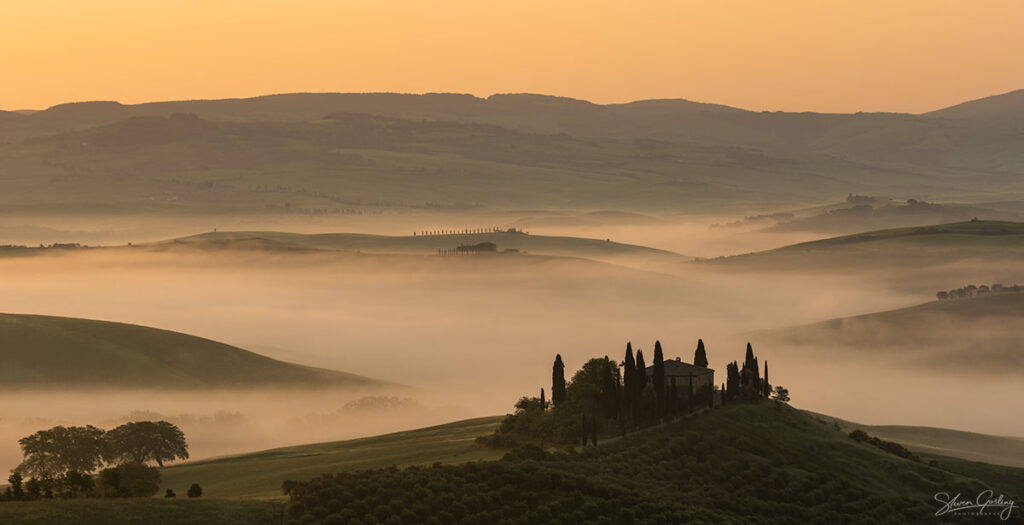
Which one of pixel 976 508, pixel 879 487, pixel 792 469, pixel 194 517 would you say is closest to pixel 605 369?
pixel 792 469

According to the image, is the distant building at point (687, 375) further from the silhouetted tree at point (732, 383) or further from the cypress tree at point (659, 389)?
the cypress tree at point (659, 389)

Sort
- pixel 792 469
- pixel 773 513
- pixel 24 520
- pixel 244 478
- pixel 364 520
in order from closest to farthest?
1. pixel 24 520
2. pixel 364 520
3. pixel 773 513
4. pixel 792 469
5. pixel 244 478

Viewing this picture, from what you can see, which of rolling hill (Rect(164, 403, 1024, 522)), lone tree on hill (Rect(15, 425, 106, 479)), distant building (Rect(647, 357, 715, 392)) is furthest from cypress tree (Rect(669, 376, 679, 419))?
lone tree on hill (Rect(15, 425, 106, 479))

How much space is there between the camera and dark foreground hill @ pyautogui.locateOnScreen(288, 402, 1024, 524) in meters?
107

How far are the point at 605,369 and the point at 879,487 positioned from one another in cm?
3021

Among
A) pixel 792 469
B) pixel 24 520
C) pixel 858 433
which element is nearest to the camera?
pixel 24 520

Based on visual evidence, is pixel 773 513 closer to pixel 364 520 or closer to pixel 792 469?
pixel 792 469

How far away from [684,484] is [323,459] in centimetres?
4692

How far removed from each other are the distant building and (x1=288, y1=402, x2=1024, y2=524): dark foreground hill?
485 cm

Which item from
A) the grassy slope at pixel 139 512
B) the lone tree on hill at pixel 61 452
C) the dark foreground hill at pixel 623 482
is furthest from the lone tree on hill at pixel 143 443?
the grassy slope at pixel 139 512

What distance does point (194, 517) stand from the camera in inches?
4016

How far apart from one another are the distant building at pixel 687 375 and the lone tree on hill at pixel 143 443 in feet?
206

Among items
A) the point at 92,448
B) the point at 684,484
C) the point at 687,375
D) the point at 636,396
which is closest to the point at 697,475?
the point at 684,484

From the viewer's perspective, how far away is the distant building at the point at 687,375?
146125 millimetres
